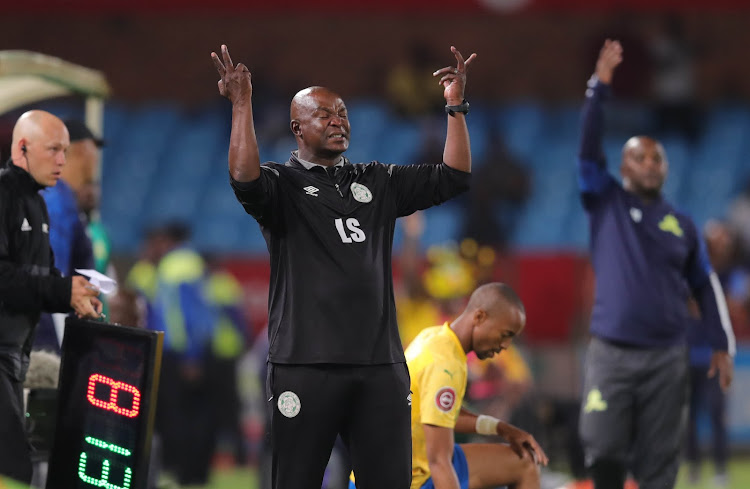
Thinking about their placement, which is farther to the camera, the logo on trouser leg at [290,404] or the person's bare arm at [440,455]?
the person's bare arm at [440,455]

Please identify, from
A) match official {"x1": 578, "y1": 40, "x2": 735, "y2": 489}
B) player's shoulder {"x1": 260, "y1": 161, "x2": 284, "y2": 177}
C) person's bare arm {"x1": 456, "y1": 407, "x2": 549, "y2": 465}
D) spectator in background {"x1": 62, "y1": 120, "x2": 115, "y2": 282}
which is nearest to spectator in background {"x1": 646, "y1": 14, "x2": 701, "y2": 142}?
match official {"x1": 578, "y1": 40, "x2": 735, "y2": 489}

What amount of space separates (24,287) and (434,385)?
6.15 ft

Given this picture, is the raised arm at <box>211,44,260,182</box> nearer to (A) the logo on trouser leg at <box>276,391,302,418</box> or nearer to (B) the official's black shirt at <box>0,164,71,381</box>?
(A) the logo on trouser leg at <box>276,391,302,418</box>

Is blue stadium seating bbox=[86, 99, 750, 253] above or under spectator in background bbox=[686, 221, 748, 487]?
above

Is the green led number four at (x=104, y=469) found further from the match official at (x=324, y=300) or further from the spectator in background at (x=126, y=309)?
the spectator in background at (x=126, y=309)

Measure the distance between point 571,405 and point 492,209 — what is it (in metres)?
4.43

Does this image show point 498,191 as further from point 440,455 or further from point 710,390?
point 440,455

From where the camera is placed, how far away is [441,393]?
5.42m

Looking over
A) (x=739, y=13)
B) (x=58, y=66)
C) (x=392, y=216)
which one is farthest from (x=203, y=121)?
(x=392, y=216)

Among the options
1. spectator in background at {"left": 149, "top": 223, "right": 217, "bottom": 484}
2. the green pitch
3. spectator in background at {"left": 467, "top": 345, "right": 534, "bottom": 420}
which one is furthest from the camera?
spectator in background at {"left": 149, "top": 223, "right": 217, "bottom": 484}

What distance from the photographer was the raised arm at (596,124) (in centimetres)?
688

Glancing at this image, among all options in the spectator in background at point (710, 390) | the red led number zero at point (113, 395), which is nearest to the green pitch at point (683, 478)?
the spectator in background at point (710, 390)

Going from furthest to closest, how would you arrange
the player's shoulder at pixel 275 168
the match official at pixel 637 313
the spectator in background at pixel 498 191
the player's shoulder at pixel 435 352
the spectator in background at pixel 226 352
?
the spectator in background at pixel 498 191 → the spectator in background at pixel 226 352 → the match official at pixel 637 313 → the player's shoulder at pixel 435 352 → the player's shoulder at pixel 275 168

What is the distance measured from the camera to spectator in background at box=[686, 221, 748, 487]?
1042 centimetres
